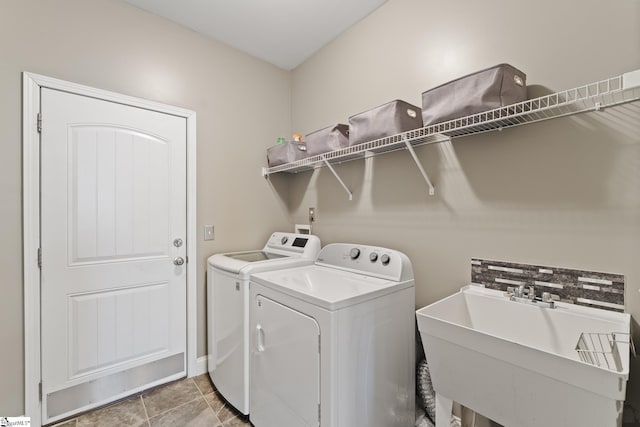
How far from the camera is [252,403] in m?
1.64

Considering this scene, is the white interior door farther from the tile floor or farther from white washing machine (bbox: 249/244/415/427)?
white washing machine (bbox: 249/244/415/427)

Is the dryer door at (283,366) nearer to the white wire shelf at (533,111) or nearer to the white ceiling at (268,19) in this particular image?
the white wire shelf at (533,111)

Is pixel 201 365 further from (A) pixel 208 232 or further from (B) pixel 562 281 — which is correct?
(B) pixel 562 281

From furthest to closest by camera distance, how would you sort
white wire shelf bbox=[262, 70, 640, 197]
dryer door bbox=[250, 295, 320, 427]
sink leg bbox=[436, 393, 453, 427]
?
dryer door bbox=[250, 295, 320, 427], sink leg bbox=[436, 393, 453, 427], white wire shelf bbox=[262, 70, 640, 197]

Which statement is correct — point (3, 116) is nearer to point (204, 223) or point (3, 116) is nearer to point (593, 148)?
point (204, 223)

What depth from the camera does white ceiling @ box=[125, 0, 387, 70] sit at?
194cm

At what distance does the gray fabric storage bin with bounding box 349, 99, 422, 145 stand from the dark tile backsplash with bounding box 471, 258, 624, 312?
842mm

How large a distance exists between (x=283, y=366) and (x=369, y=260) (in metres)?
0.74

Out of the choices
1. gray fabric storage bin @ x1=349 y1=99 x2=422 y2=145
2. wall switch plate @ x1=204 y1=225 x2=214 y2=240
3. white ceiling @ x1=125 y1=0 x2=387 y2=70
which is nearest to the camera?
gray fabric storage bin @ x1=349 y1=99 x2=422 y2=145

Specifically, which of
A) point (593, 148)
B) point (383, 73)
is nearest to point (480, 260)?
point (593, 148)

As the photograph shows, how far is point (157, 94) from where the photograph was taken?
6.74 ft

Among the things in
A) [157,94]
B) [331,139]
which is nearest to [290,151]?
[331,139]

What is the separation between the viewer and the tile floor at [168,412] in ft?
5.50

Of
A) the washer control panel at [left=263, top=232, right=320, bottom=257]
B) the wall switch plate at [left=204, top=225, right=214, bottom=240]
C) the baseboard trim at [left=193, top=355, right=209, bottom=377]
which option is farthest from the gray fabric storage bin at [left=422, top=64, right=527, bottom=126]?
the baseboard trim at [left=193, top=355, right=209, bottom=377]
